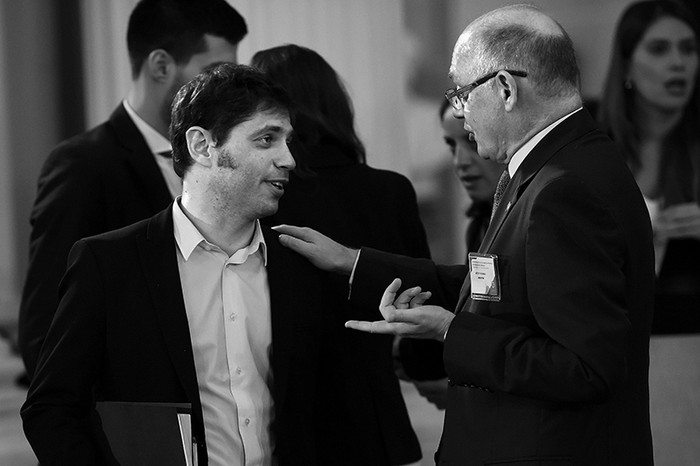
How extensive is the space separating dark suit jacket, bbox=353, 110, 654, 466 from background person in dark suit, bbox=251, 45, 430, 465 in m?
0.62

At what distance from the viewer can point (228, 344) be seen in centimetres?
200

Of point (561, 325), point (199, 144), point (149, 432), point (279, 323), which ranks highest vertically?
point (199, 144)

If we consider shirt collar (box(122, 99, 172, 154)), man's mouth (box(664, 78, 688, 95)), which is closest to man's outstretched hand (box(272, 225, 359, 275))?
shirt collar (box(122, 99, 172, 154))

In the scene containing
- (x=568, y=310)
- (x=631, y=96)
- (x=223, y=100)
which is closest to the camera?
(x=568, y=310)

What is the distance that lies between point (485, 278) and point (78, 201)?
46.1 inches

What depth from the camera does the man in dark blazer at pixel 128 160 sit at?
2.47m

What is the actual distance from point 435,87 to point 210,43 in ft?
4.88

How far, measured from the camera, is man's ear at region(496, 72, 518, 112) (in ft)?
6.10

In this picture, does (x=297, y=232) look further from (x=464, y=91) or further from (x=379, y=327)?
(x=464, y=91)

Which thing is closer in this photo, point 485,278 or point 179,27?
point 485,278

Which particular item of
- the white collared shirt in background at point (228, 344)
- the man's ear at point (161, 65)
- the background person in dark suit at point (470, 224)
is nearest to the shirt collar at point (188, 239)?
the white collared shirt in background at point (228, 344)

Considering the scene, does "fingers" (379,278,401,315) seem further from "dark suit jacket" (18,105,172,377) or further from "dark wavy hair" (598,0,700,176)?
"dark wavy hair" (598,0,700,176)

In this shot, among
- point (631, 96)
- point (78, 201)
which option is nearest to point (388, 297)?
point (78, 201)

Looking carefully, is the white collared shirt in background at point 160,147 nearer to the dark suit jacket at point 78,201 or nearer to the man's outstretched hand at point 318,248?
the dark suit jacket at point 78,201
